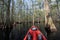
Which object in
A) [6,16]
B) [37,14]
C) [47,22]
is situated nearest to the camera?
[47,22]

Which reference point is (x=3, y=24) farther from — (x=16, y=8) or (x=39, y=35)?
(x=39, y=35)

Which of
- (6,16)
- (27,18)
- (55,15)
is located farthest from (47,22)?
(27,18)

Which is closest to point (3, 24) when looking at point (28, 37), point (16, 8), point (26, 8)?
point (16, 8)

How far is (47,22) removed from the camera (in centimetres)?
1277

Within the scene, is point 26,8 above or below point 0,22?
above

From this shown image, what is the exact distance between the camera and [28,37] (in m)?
5.96

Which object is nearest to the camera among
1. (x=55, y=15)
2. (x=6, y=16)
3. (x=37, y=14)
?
(x=6, y=16)

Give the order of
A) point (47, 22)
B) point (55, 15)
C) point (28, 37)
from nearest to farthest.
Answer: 1. point (28, 37)
2. point (47, 22)
3. point (55, 15)

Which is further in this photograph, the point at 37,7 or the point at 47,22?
the point at 37,7

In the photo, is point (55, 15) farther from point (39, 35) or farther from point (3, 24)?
point (39, 35)

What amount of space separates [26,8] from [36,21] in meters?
2.33

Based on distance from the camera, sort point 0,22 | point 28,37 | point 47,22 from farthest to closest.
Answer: point 0,22, point 47,22, point 28,37

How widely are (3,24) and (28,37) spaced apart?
9231 mm

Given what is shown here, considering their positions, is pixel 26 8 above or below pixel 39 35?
above
